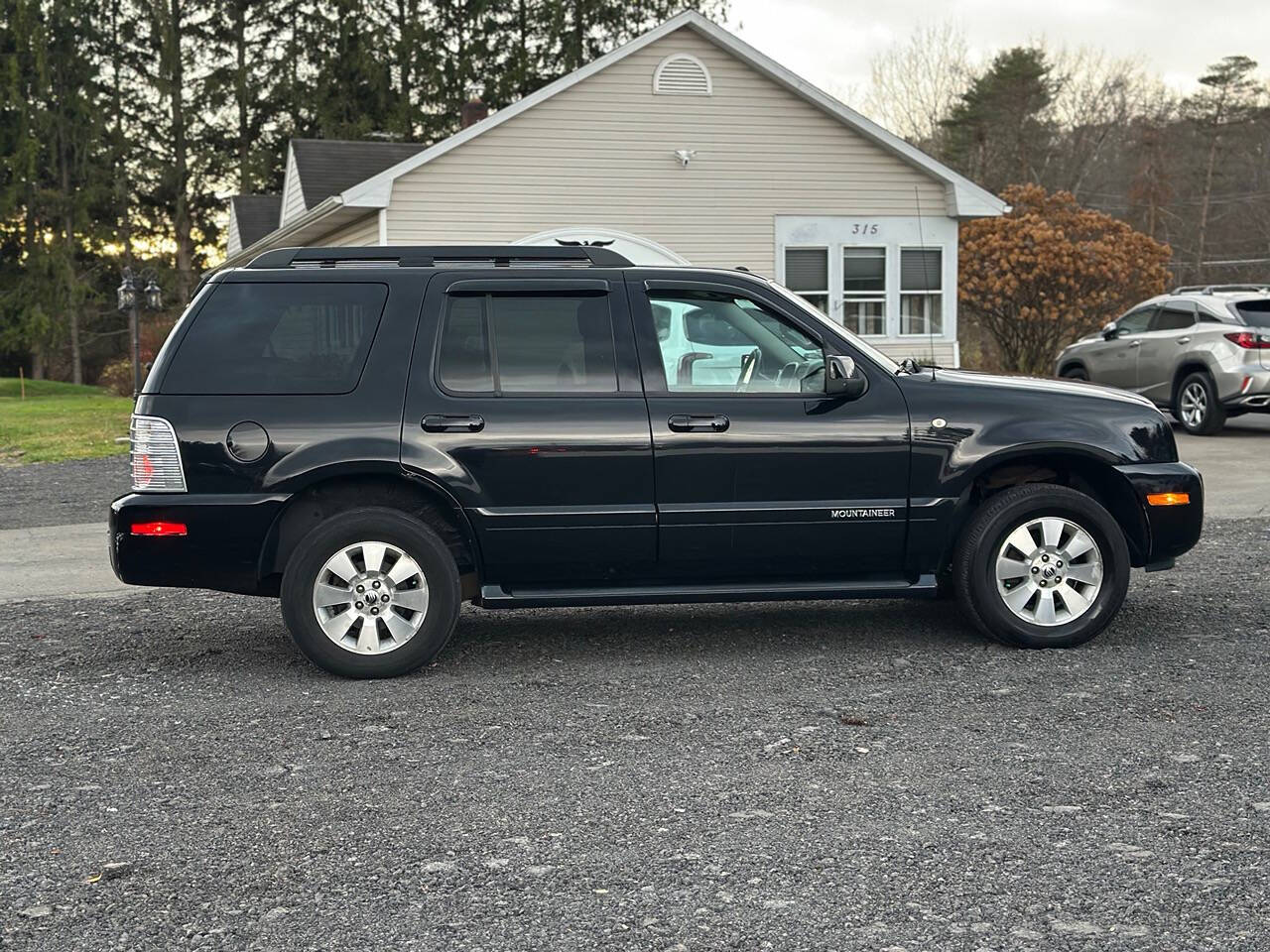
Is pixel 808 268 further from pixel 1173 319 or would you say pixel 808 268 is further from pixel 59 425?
pixel 59 425

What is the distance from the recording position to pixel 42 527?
456 inches

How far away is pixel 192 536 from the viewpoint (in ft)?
20.0

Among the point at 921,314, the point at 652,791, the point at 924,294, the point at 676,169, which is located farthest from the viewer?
the point at 921,314

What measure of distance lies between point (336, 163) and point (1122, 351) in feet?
52.8

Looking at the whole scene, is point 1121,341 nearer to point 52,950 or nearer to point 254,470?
point 254,470

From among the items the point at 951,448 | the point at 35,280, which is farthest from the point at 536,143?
the point at 35,280

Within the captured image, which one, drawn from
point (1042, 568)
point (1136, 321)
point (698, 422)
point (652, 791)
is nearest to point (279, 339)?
point (698, 422)

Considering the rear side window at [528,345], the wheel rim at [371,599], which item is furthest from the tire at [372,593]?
the rear side window at [528,345]

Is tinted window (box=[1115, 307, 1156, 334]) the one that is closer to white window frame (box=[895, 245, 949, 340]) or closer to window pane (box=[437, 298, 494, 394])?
white window frame (box=[895, 245, 949, 340])

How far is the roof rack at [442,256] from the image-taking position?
644 cm

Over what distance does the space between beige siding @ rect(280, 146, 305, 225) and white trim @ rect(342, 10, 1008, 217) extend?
726 centimetres

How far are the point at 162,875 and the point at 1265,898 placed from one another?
2918 millimetres

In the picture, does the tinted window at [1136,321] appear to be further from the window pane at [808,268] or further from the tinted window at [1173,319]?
the window pane at [808,268]

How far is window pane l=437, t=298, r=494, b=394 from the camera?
6.30 meters
